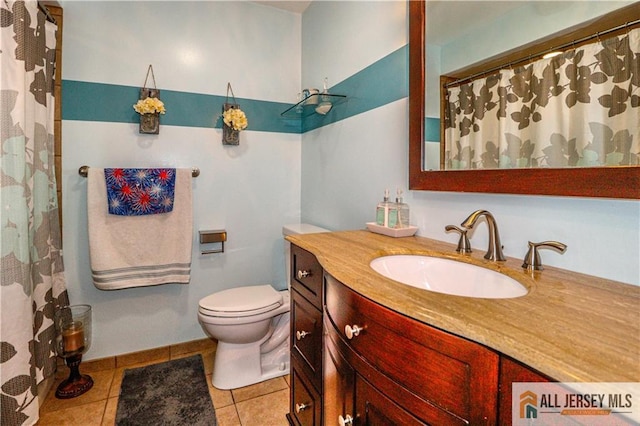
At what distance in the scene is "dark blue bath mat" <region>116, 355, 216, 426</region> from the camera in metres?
1.48

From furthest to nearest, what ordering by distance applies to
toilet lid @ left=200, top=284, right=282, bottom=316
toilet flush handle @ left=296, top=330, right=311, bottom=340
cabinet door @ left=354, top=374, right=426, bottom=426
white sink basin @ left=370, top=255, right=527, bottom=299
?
toilet lid @ left=200, top=284, right=282, bottom=316
toilet flush handle @ left=296, top=330, right=311, bottom=340
white sink basin @ left=370, top=255, right=527, bottom=299
cabinet door @ left=354, top=374, right=426, bottom=426

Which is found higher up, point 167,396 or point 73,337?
point 73,337

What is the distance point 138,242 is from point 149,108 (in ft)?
2.59

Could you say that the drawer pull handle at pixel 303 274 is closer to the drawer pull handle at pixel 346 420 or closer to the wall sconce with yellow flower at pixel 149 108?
the drawer pull handle at pixel 346 420

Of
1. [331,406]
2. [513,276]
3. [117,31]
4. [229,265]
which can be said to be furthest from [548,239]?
[117,31]

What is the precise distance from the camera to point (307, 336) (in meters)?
1.15

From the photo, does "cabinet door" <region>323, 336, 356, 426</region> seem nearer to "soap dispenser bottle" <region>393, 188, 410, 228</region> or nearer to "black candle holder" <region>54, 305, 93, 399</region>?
"soap dispenser bottle" <region>393, 188, 410, 228</region>

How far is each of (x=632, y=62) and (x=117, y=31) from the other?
2.34 meters

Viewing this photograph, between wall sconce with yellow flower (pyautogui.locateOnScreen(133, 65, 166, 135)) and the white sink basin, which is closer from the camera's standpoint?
the white sink basin

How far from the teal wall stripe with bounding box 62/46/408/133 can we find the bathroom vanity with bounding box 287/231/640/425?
0.92 m

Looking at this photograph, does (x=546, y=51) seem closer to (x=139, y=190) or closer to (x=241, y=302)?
(x=241, y=302)

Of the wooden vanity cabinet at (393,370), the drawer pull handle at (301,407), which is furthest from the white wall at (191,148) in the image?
the wooden vanity cabinet at (393,370)

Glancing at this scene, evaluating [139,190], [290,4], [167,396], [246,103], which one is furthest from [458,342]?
[290,4]

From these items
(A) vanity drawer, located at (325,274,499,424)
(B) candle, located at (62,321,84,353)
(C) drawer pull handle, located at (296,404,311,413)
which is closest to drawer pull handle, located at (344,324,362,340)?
(A) vanity drawer, located at (325,274,499,424)
